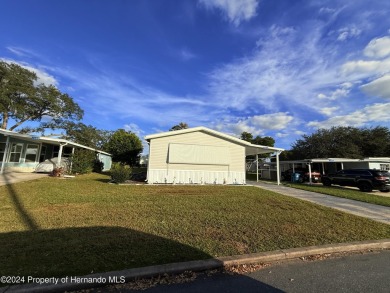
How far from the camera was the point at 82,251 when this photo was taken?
13.6 feet

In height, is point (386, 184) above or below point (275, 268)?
above

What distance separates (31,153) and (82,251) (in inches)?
772

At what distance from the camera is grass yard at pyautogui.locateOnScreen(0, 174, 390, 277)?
12.7 feet

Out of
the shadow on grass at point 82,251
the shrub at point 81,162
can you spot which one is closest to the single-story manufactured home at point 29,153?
the shrub at point 81,162

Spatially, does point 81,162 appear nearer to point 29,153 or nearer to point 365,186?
point 29,153

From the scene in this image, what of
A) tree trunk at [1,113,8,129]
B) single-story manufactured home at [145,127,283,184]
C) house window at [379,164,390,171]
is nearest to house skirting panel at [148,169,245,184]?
single-story manufactured home at [145,127,283,184]

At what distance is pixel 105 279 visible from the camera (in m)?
3.31

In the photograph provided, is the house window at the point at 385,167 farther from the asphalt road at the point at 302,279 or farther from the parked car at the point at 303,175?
the asphalt road at the point at 302,279

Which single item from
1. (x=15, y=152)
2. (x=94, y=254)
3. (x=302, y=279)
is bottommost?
(x=302, y=279)

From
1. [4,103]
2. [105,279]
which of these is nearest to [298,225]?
[105,279]

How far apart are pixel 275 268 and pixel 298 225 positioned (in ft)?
9.13

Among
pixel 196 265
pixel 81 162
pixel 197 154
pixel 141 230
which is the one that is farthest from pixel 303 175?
pixel 196 265

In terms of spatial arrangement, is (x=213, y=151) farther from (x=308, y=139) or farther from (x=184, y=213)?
(x=308, y=139)

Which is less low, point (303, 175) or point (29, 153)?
point (29, 153)
